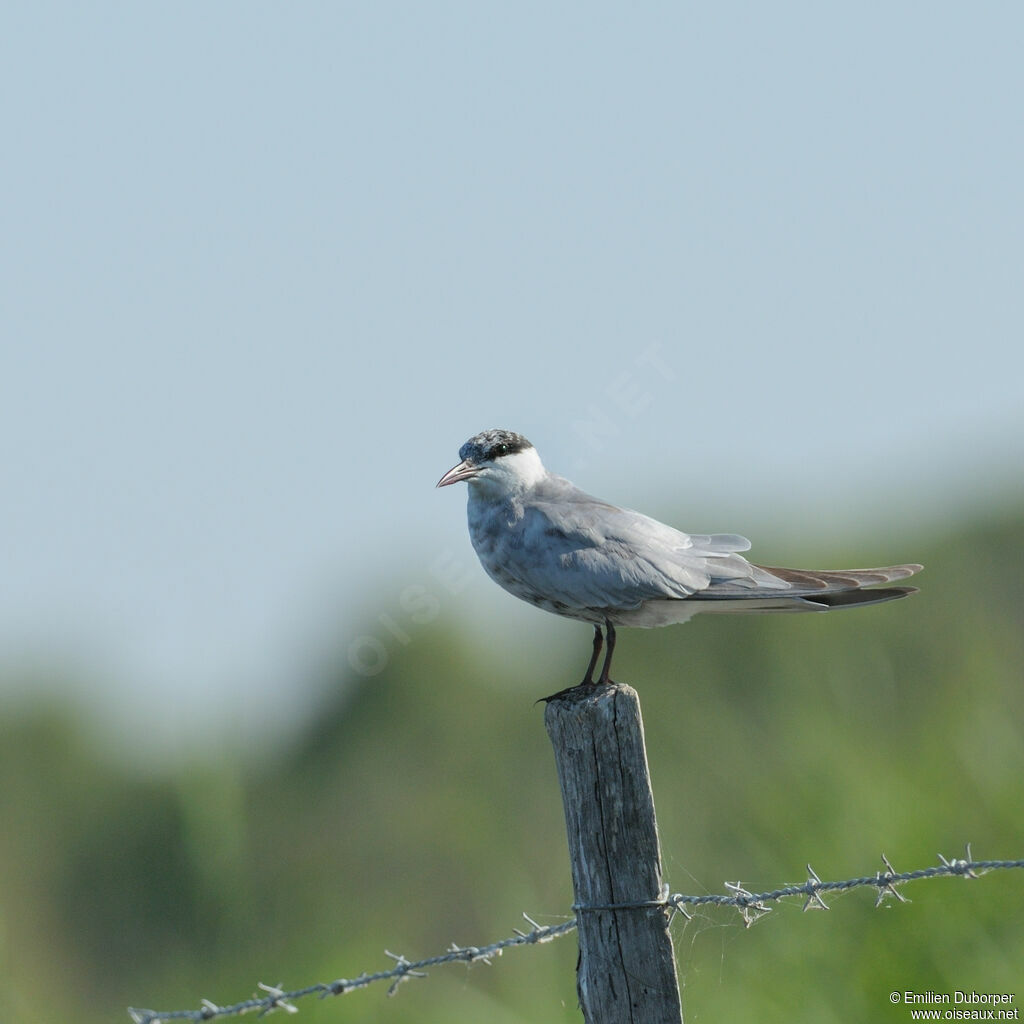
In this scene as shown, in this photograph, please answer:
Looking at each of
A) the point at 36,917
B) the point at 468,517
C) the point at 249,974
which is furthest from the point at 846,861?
the point at 36,917

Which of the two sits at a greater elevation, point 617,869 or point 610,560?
point 610,560

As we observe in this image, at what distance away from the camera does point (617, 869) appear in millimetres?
3445

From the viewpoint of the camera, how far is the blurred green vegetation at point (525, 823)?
568 cm

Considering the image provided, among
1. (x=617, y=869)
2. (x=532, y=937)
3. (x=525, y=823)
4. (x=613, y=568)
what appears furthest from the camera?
(x=525, y=823)

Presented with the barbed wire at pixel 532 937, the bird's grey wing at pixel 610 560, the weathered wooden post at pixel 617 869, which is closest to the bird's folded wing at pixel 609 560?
the bird's grey wing at pixel 610 560

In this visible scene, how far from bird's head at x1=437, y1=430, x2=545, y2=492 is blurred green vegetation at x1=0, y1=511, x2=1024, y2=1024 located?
201cm

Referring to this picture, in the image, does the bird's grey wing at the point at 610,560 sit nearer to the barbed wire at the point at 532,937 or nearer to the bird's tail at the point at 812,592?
the bird's tail at the point at 812,592

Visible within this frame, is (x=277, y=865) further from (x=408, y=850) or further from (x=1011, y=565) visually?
(x=1011, y=565)

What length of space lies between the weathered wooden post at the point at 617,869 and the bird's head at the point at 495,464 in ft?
4.43

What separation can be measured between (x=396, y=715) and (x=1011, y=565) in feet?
16.6

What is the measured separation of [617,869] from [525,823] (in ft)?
18.5

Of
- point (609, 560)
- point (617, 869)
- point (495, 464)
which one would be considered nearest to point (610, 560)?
point (609, 560)

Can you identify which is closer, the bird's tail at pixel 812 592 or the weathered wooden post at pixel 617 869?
the weathered wooden post at pixel 617 869

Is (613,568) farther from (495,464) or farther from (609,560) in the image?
(495,464)
